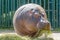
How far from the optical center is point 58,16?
54.1ft

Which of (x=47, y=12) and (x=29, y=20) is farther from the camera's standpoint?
(x=47, y=12)

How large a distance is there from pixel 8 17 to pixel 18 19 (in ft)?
23.1

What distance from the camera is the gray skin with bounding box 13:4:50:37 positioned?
8688 mm

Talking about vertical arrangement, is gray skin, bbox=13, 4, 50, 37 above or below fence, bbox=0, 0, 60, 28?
above

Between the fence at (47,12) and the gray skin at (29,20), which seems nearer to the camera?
the gray skin at (29,20)

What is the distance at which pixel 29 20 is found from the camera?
8.84 m

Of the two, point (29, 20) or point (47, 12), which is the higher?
point (29, 20)

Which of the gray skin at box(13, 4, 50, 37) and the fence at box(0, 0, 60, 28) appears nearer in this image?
the gray skin at box(13, 4, 50, 37)

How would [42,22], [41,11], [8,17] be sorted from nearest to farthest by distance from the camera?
[42,22], [41,11], [8,17]

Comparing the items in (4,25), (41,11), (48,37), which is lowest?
(4,25)

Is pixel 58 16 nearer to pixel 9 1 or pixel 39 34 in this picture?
pixel 9 1

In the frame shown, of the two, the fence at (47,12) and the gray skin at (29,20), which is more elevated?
the gray skin at (29,20)

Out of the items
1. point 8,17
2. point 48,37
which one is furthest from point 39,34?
point 8,17

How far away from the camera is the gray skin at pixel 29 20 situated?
869cm
